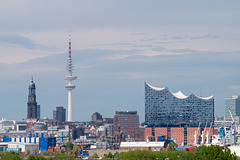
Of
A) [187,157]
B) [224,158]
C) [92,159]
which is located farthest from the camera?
[92,159]

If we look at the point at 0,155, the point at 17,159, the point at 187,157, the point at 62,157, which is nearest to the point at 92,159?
the point at 62,157

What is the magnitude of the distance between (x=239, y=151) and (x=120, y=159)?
2631cm

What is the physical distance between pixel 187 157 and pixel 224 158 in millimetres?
54385

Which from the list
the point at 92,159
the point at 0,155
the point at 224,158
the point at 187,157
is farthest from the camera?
the point at 92,159

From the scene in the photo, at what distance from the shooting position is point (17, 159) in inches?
5153

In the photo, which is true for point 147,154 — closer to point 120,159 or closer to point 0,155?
point 120,159

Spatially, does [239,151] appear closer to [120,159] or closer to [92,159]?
[120,159]

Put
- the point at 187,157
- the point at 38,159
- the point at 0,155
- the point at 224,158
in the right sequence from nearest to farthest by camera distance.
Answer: the point at 224,158
the point at 38,159
the point at 187,157
the point at 0,155

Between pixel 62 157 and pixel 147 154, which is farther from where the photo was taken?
pixel 62 157

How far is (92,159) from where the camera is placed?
604 ft

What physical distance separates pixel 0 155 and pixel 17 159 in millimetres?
30739

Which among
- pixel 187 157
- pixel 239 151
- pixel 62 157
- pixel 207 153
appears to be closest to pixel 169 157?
pixel 187 157

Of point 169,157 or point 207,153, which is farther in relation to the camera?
point 169,157

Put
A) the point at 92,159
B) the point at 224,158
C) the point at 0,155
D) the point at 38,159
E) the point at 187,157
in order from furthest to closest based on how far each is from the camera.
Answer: the point at 92,159 < the point at 0,155 < the point at 187,157 < the point at 38,159 < the point at 224,158
